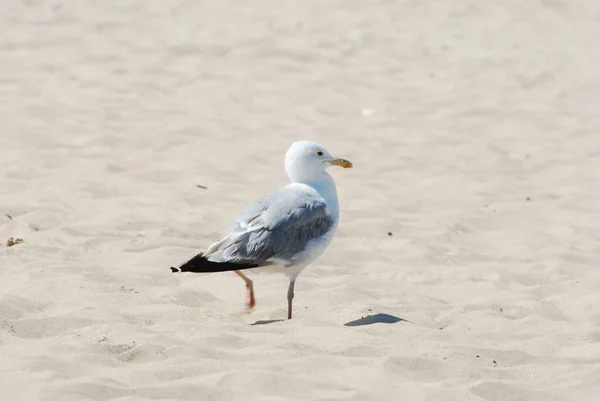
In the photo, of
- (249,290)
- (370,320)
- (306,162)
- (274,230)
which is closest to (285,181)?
(306,162)

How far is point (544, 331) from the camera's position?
4637 mm

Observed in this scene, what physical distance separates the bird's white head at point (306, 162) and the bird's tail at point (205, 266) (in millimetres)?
678

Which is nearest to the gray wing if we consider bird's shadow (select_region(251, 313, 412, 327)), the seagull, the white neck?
the seagull

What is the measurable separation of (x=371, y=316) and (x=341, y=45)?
19.6 ft

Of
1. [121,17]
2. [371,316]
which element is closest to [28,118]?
[121,17]

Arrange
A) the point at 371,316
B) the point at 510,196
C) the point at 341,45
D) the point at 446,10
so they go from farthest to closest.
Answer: the point at 446,10 < the point at 341,45 < the point at 510,196 < the point at 371,316

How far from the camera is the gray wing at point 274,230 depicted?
15.2ft

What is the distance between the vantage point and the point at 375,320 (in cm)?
459

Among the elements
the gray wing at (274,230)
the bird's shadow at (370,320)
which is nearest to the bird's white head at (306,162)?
the gray wing at (274,230)

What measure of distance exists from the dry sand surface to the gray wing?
11.6 inches

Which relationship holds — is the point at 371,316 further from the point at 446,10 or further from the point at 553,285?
the point at 446,10

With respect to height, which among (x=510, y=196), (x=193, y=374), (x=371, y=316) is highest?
(x=193, y=374)

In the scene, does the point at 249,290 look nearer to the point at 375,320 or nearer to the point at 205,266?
the point at 205,266

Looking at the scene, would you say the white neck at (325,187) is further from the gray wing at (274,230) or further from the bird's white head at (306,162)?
the gray wing at (274,230)
